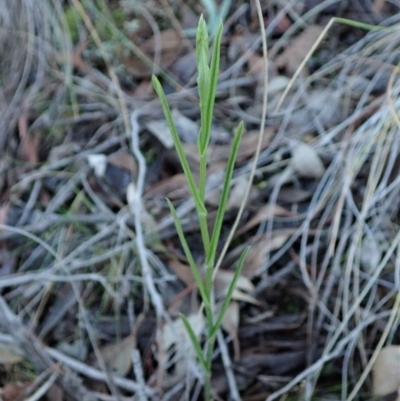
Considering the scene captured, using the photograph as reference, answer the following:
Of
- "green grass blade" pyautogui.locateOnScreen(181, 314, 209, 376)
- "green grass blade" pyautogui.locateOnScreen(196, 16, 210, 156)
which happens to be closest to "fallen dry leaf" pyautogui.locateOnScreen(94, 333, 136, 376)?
"green grass blade" pyautogui.locateOnScreen(181, 314, 209, 376)

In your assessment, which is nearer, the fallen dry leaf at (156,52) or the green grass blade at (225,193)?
the green grass blade at (225,193)

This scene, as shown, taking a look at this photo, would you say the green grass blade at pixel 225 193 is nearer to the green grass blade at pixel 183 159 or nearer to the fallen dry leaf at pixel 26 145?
the green grass blade at pixel 183 159

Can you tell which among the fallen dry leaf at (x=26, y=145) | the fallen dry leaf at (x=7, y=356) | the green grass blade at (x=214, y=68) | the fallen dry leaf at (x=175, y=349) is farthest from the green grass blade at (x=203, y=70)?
the fallen dry leaf at (x=26, y=145)

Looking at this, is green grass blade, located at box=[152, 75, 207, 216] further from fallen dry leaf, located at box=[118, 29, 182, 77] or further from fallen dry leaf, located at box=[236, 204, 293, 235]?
fallen dry leaf, located at box=[118, 29, 182, 77]

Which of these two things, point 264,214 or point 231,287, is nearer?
point 231,287

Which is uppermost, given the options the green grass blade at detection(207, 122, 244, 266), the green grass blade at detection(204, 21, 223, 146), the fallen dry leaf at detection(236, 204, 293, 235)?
the green grass blade at detection(204, 21, 223, 146)

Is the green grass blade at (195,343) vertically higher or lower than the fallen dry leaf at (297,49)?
lower

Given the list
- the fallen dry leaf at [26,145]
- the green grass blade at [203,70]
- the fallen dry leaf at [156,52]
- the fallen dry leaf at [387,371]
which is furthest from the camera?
the fallen dry leaf at [156,52]

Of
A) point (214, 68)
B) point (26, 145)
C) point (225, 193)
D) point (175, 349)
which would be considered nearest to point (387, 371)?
point (175, 349)

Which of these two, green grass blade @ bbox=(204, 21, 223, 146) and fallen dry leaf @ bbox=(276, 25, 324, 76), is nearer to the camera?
green grass blade @ bbox=(204, 21, 223, 146)

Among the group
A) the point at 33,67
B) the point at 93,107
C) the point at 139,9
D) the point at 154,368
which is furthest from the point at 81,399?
the point at 139,9

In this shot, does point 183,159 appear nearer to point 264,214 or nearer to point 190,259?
point 190,259
